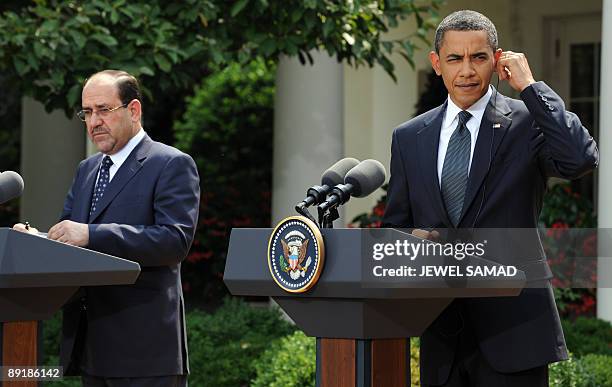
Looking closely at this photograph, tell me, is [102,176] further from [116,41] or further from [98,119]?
[116,41]

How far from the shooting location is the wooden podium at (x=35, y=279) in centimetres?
353

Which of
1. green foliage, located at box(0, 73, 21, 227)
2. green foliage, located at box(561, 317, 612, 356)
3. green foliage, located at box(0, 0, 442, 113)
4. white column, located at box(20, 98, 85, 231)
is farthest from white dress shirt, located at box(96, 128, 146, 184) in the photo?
green foliage, located at box(0, 73, 21, 227)

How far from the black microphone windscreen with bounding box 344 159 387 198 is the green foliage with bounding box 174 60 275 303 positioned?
935 centimetres

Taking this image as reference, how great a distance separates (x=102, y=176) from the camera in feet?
14.3

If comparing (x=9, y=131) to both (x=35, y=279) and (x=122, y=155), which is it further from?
(x=35, y=279)

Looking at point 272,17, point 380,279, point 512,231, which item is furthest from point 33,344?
point 272,17

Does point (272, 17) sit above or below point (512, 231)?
above

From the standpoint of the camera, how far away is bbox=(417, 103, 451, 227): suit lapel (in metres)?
3.51

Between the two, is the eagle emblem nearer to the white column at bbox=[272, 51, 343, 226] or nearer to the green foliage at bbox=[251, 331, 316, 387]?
the green foliage at bbox=[251, 331, 316, 387]

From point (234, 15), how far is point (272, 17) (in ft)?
1.32

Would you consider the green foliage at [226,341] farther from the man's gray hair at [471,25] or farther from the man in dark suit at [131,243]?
the man's gray hair at [471,25]

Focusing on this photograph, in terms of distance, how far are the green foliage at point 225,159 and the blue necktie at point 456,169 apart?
9.24 meters

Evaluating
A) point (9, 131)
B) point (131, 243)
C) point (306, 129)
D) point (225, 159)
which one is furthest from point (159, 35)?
point (9, 131)

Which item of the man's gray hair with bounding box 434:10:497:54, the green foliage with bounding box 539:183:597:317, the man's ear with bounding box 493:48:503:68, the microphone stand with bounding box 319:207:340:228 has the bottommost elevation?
the microphone stand with bounding box 319:207:340:228
